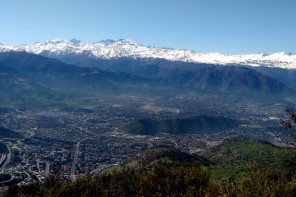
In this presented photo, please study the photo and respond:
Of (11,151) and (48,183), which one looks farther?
(11,151)

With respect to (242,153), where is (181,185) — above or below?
above

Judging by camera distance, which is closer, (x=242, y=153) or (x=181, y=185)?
(x=181, y=185)

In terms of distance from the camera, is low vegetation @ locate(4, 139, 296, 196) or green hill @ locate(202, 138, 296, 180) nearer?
low vegetation @ locate(4, 139, 296, 196)

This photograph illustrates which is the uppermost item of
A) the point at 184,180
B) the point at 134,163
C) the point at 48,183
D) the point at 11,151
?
the point at 184,180

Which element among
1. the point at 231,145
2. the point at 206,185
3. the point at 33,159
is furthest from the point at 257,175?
the point at 33,159

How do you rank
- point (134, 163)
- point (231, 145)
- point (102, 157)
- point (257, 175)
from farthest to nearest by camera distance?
point (102, 157), point (231, 145), point (134, 163), point (257, 175)

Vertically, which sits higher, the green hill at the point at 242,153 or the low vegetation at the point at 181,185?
the low vegetation at the point at 181,185

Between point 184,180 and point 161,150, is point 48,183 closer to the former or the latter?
point 184,180

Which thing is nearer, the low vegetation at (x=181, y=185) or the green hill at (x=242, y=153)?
the low vegetation at (x=181, y=185)

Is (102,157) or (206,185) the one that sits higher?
(206,185)

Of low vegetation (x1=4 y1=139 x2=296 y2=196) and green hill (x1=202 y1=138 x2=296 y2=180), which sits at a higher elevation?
low vegetation (x1=4 y1=139 x2=296 y2=196)

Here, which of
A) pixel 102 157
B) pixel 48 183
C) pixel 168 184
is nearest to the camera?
pixel 168 184
